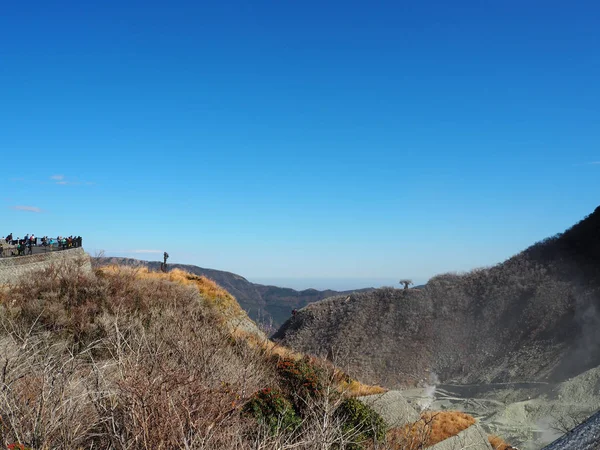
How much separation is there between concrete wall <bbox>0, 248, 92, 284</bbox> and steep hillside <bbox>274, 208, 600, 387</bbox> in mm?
24220

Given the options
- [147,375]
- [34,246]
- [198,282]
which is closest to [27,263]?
[34,246]

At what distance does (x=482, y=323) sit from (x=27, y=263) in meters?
55.7

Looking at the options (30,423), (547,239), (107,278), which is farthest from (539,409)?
(547,239)

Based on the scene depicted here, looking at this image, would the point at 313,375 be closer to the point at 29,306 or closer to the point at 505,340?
the point at 29,306

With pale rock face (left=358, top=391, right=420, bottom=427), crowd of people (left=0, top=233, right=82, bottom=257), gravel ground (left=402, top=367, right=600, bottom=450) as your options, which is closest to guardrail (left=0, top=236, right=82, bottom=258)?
crowd of people (left=0, top=233, right=82, bottom=257)

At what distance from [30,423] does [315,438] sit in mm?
5028

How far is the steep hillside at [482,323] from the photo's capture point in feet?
169

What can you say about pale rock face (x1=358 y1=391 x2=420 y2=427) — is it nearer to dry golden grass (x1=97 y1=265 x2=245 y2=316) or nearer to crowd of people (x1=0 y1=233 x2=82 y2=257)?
dry golden grass (x1=97 y1=265 x2=245 y2=316)

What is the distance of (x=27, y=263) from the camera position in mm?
26406

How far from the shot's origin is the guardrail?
92.3ft

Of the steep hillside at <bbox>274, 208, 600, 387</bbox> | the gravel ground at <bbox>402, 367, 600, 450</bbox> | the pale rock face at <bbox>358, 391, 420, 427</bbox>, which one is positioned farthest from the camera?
the steep hillside at <bbox>274, 208, 600, 387</bbox>

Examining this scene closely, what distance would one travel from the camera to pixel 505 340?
193 ft

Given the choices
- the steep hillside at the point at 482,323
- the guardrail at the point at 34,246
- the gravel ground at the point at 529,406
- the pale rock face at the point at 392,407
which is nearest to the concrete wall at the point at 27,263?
the guardrail at the point at 34,246

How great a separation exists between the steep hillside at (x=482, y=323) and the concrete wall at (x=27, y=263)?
24.2 metres
